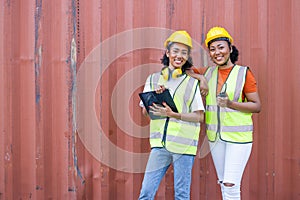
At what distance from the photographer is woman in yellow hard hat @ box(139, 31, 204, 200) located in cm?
281

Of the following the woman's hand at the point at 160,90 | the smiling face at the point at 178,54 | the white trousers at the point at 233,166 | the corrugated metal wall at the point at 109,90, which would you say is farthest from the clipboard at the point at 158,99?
the corrugated metal wall at the point at 109,90

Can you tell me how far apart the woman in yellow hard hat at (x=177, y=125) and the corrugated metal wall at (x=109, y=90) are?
56cm

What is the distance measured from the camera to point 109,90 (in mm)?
3533

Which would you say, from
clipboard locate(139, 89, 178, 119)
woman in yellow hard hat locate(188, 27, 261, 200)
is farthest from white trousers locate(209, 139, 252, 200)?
clipboard locate(139, 89, 178, 119)

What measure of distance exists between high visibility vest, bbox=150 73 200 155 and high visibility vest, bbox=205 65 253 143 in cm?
14

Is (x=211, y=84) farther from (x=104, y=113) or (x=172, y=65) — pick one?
(x=104, y=113)

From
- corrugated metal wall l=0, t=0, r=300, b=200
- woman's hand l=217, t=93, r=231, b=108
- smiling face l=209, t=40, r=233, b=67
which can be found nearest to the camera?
woman's hand l=217, t=93, r=231, b=108

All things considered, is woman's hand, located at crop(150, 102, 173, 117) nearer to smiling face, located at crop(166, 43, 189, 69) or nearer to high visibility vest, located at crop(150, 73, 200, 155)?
high visibility vest, located at crop(150, 73, 200, 155)

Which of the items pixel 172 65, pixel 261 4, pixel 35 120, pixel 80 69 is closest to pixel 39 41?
pixel 80 69

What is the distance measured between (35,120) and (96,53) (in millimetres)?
827

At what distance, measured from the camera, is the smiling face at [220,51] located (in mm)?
2857

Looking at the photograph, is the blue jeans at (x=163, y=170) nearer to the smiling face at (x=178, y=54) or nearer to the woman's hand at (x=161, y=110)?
the woman's hand at (x=161, y=110)

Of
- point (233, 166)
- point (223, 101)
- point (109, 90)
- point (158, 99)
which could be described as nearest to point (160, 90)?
point (158, 99)

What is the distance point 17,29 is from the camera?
3654 millimetres
